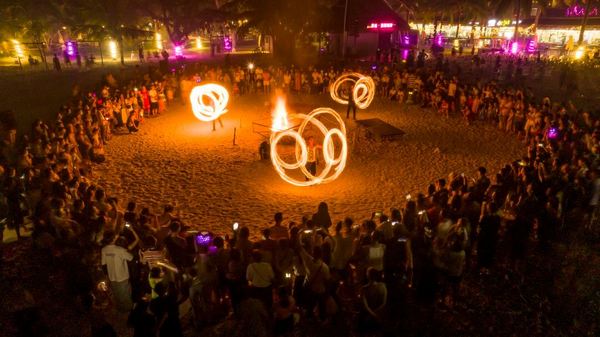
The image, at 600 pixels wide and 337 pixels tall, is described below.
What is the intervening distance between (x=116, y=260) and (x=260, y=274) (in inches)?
104

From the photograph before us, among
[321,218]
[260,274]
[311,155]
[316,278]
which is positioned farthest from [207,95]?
[316,278]

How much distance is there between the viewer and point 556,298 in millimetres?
8844

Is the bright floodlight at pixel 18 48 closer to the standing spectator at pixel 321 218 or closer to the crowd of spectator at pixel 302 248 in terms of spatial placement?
the crowd of spectator at pixel 302 248

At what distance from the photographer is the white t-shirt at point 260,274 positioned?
24.0 ft

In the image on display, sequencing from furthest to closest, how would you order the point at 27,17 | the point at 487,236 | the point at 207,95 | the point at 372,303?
the point at 27,17 < the point at 207,95 < the point at 487,236 < the point at 372,303

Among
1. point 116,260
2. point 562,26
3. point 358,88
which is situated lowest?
point 116,260

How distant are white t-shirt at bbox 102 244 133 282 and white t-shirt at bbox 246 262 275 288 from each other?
228 cm

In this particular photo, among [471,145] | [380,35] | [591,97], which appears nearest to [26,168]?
[471,145]

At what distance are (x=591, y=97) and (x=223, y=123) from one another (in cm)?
2318

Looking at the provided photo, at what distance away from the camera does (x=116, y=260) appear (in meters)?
7.70

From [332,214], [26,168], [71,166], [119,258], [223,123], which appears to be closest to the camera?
[119,258]

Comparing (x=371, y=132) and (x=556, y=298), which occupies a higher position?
(x=371, y=132)

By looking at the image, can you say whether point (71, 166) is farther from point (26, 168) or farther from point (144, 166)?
point (144, 166)

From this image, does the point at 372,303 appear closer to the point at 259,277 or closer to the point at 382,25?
the point at 259,277
